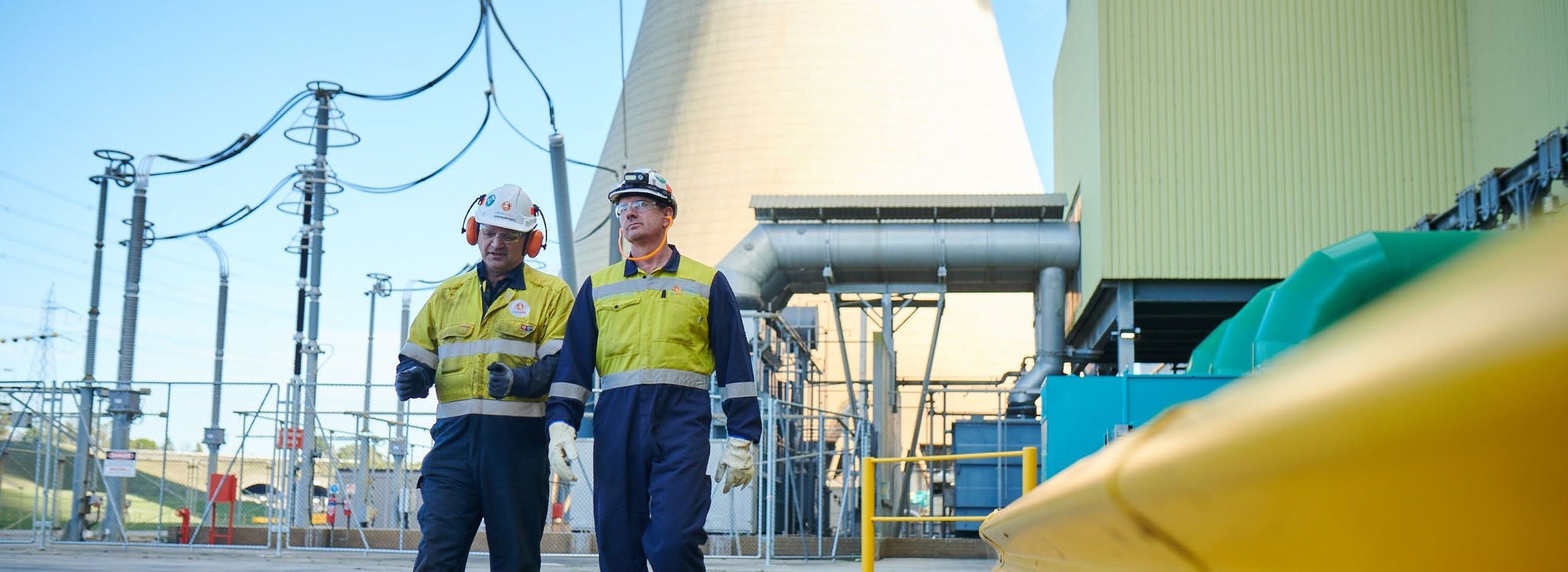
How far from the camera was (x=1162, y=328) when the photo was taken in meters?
19.6

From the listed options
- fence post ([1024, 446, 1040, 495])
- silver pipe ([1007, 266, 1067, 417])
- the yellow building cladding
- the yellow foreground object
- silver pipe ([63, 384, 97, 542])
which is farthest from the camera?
silver pipe ([1007, 266, 1067, 417])

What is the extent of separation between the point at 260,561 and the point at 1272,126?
12003 mm

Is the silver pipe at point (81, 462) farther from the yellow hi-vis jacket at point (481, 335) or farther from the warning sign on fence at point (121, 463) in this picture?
the yellow hi-vis jacket at point (481, 335)

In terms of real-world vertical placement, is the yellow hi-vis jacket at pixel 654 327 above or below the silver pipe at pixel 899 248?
below

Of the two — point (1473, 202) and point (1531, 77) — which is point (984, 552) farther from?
point (1531, 77)

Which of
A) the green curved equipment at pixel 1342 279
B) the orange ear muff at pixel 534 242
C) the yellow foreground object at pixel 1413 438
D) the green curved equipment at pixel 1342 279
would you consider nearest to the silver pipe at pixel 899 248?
the green curved equipment at pixel 1342 279

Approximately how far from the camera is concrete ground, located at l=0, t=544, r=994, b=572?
8962 mm

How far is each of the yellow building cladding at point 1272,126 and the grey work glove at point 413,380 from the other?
509 inches

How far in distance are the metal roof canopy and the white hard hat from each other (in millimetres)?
14250

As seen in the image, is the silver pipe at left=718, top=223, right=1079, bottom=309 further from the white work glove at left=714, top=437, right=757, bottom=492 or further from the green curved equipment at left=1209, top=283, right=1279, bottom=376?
the white work glove at left=714, top=437, right=757, bottom=492

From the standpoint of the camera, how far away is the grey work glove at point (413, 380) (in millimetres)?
4566

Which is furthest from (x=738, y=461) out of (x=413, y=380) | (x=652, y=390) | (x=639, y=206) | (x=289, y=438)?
(x=289, y=438)

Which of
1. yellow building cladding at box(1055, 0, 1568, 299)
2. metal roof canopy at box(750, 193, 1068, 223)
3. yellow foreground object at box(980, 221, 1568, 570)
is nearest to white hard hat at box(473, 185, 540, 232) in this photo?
yellow foreground object at box(980, 221, 1568, 570)

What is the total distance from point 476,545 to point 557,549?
1.17m
